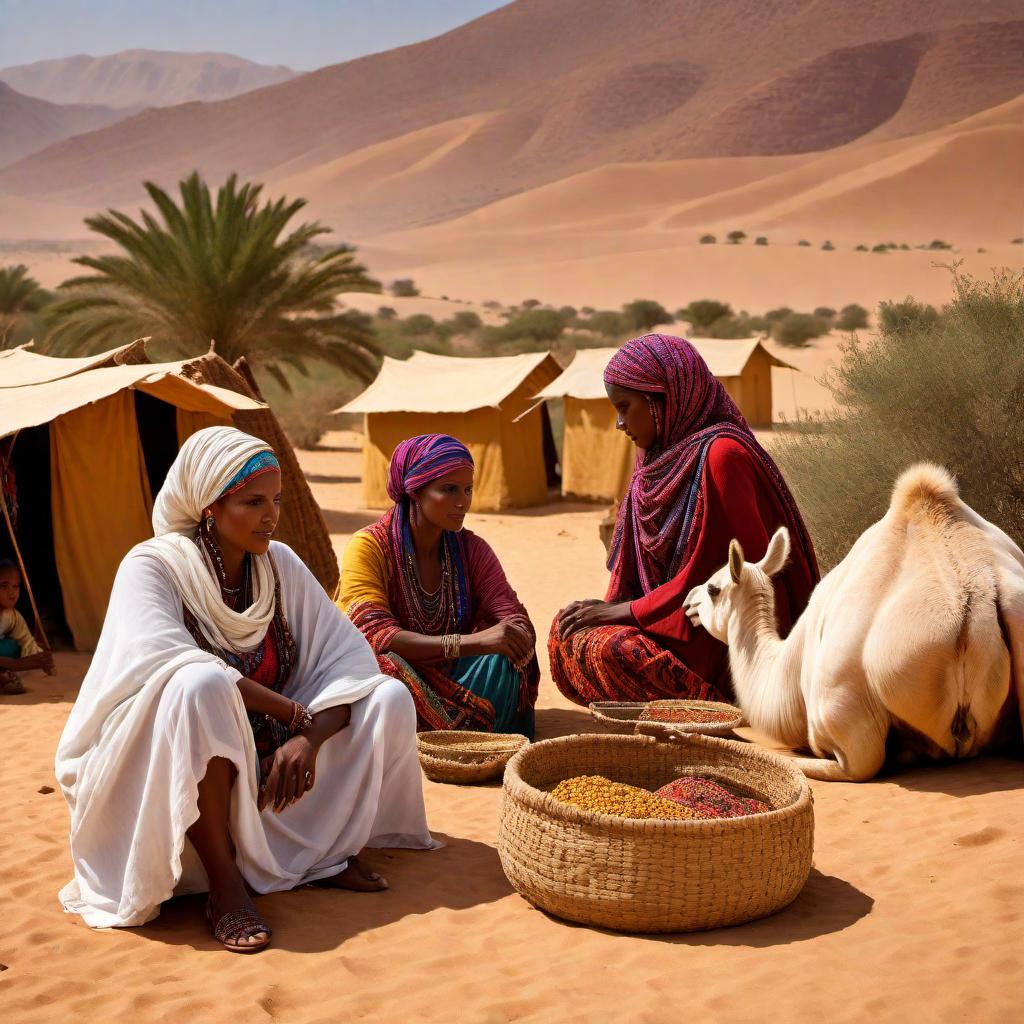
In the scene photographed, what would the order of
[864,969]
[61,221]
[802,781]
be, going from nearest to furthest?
[864,969] → [802,781] → [61,221]

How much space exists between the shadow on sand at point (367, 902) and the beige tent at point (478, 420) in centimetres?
1086

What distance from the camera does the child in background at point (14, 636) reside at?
7469 millimetres

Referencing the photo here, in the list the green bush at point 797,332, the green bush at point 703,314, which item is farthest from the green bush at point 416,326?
the green bush at point 797,332

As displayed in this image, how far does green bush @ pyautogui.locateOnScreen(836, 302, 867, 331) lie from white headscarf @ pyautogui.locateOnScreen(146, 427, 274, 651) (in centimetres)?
3651

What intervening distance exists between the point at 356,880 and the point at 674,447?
2.54 m

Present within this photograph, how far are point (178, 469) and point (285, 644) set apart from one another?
0.65 meters

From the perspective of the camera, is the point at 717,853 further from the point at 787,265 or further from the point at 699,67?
the point at 699,67

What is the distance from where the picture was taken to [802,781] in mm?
3693

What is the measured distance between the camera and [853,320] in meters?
39.1

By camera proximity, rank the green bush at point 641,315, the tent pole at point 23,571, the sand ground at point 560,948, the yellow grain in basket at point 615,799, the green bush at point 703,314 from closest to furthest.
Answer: the sand ground at point 560,948, the yellow grain in basket at point 615,799, the tent pole at point 23,571, the green bush at point 703,314, the green bush at point 641,315

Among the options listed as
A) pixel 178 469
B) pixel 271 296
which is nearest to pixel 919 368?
pixel 178 469

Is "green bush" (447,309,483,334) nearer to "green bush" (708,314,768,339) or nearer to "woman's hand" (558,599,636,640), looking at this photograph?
"green bush" (708,314,768,339)

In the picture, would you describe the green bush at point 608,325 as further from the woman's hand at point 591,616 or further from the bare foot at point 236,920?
the bare foot at point 236,920

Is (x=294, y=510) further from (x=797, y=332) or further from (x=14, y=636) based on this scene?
(x=797, y=332)
